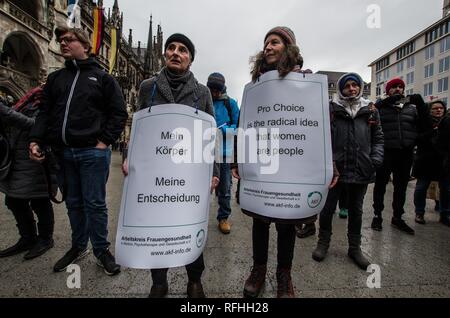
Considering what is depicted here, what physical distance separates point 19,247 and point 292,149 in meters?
2.96

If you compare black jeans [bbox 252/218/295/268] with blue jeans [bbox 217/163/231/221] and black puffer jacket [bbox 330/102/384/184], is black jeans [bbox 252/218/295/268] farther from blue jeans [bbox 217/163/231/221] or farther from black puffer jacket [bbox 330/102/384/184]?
blue jeans [bbox 217/163/231/221]

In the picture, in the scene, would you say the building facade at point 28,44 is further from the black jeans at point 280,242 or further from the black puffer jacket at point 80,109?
the black jeans at point 280,242

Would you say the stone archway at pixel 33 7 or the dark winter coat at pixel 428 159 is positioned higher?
the stone archway at pixel 33 7

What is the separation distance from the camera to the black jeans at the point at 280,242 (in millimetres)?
1765

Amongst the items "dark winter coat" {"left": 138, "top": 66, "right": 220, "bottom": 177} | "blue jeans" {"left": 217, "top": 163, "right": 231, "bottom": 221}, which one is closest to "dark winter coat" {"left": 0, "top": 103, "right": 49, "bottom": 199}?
"dark winter coat" {"left": 138, "top": 66, "right": 220, "bottom": 177}

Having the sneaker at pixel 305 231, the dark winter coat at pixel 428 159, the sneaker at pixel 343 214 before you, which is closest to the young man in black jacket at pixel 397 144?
the dark winter coat at pixel 428 159

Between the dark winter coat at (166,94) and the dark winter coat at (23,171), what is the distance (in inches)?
60.3

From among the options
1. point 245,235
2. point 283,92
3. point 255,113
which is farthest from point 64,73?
point 245,235

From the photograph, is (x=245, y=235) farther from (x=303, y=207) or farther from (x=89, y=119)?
(x=89, y=119)

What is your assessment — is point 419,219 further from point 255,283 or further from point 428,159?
point 255,283

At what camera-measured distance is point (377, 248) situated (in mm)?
2723

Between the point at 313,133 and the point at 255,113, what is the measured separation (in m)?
0.43

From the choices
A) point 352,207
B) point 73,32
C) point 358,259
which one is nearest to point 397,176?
point 352,207

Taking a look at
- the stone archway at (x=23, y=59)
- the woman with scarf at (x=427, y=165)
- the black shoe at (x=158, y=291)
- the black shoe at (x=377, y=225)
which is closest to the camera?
the black shoe at (x=158, y=291)
